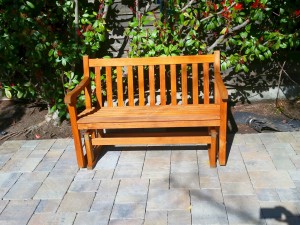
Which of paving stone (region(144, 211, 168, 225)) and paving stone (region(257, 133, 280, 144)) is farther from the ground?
paving stone (region(257, 133, 280, 144))

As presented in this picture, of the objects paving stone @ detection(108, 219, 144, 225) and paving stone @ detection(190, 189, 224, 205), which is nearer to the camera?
paving stone @ detection(108, 219, 144, 225)

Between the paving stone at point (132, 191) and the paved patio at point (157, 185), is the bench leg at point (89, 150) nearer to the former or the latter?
the paved patio at point (157, 185)

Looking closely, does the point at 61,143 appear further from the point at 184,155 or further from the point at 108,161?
the point at 184,155

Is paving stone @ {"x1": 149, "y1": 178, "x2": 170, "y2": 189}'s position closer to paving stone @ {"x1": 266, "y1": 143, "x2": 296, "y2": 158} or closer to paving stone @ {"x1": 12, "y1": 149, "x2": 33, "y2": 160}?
paving stone @ {"x1": 266, "y1": 143, "x2": 296, "y2": 158}

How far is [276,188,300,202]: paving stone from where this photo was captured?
A: 2799mm

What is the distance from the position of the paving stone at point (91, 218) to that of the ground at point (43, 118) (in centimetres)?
183

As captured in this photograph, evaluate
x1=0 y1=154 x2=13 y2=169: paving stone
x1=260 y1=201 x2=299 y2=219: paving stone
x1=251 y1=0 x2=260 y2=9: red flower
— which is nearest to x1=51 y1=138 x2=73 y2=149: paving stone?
x1=0 y1=154 x2=13 y2=169: paving stone

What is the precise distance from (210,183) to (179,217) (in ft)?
1.88

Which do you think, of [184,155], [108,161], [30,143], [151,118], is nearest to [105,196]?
[108,161]

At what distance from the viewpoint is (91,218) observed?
2.71m

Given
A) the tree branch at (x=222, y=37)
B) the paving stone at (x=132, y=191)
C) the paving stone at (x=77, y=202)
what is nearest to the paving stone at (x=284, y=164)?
the paving stone at (x=132, y=191)

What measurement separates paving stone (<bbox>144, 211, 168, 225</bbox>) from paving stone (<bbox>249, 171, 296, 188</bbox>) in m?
Answer: 0.87

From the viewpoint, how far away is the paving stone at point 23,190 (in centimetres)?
306

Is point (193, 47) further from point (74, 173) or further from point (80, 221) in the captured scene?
point (80, 221)
